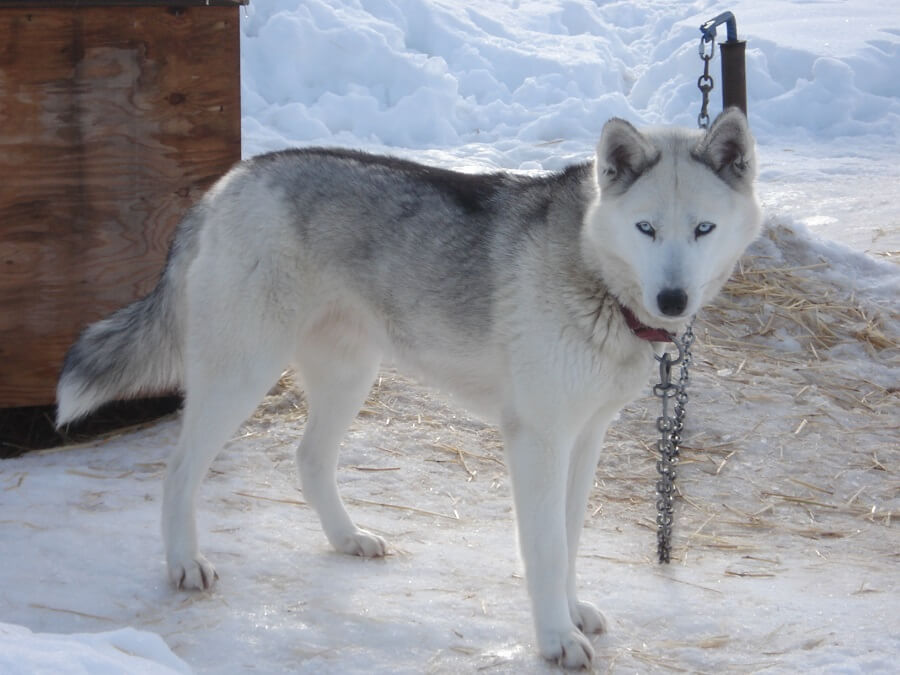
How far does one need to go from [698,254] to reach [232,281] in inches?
57.1

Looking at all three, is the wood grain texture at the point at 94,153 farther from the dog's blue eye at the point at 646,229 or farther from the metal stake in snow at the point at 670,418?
the dog's blue eye at the point at 646,229

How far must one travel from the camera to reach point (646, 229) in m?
2.86

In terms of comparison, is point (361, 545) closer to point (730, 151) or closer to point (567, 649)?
point (567, 649)

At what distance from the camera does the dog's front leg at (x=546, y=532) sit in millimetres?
3008

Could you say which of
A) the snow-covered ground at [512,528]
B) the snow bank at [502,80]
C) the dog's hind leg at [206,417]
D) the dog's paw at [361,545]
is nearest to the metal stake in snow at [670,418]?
the snow-covered ground at [512,528]

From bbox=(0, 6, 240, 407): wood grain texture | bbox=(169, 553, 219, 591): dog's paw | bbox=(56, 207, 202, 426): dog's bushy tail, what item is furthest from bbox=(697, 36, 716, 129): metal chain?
bbox=(169, 553, 219, 591): dog's paw

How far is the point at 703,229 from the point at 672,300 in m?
0.25

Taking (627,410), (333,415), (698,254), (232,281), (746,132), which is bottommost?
(627,410)

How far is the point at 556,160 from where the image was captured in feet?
28.7

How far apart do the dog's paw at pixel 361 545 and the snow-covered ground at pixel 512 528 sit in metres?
0.05

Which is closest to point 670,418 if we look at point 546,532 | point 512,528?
point 512,528

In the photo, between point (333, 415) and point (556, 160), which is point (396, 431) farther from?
point (556, 160)

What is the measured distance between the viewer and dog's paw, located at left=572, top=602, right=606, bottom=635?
10.6 ft

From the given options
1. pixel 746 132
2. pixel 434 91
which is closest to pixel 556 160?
pixel 434 91
